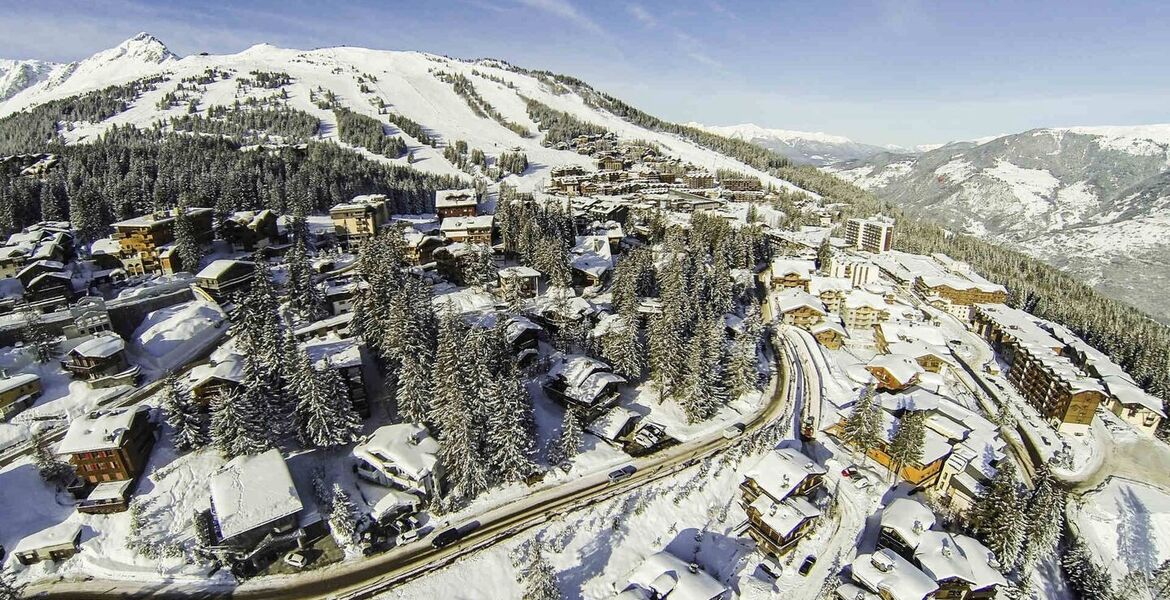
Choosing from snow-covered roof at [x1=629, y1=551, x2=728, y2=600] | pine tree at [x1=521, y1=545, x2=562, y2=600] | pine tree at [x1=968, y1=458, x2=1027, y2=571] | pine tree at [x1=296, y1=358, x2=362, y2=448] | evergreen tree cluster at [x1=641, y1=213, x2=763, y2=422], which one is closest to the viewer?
pine tree at [x1=521, y1=545, x2=562, y2=600]

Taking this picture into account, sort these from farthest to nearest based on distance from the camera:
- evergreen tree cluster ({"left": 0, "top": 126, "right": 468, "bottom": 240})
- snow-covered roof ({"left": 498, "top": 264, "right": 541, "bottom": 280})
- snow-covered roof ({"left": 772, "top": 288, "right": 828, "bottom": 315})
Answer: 1. evergreen tree cluster ({"left": 0, "top": 126, "right": 468, "bottom": 240})
2. snow-covered roof ({"left": 772, "top": 288, "right": 828, "bottom": 315})
3. snow-covered roof ({"left": 498, "top": 264, "right": 541, "bottom": 280})

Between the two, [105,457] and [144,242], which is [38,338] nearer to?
[105,457]

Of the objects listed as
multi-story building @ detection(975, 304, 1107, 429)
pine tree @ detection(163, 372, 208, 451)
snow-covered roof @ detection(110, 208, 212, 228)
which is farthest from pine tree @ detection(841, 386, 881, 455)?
snow-covered roof @ detection(110, 208, 212, 228)

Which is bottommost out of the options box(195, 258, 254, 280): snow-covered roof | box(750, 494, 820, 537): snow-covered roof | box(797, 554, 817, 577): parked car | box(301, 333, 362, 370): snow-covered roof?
box(797, 554, 817, 577): parked car

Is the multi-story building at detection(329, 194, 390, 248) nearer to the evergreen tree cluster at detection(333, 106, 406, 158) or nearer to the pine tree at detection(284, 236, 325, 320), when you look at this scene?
the pine tree at detection(284, 236, 325, 320)

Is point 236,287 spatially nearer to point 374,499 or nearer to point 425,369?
point 425,369

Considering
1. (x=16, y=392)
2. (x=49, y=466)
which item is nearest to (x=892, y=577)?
(x=49, y=466)

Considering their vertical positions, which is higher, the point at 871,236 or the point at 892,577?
the point at 871,236
